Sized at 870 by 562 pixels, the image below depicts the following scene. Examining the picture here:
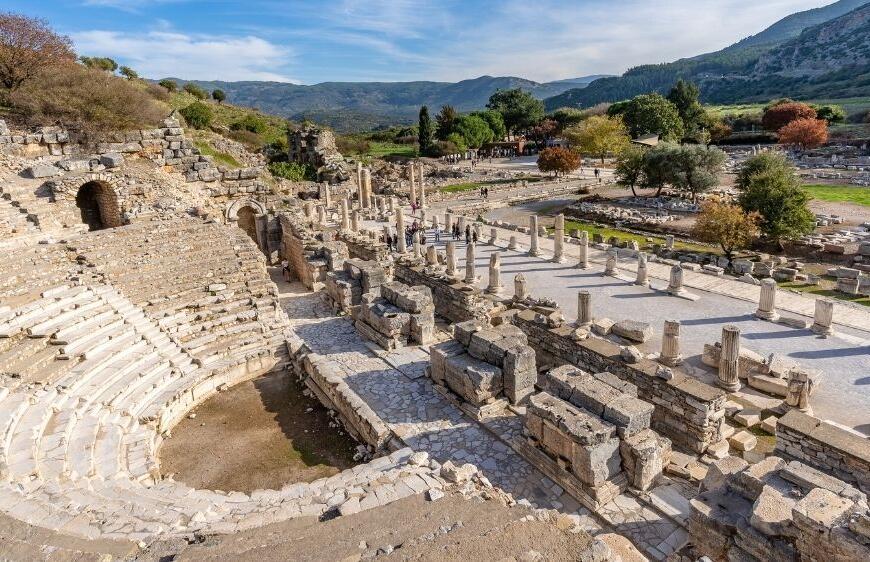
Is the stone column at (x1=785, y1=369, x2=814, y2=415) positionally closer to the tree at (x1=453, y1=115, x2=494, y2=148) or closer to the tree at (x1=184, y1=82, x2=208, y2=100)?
the tree at (x1=184, y1=82, x2=208, y2=100)

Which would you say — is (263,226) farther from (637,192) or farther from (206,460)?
(637,192)

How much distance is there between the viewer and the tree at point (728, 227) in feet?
75.2

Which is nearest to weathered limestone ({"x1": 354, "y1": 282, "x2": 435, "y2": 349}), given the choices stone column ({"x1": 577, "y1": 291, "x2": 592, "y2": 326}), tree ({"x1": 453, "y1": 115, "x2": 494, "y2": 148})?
stone column ({"x1": 577, "y1": 291, "x2": 592, "y2": 326})

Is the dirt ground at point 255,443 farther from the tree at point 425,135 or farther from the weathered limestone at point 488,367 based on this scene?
the tree at point 425,135

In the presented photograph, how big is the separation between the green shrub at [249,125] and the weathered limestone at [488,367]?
49.2 metres

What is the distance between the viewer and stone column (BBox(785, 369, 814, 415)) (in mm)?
10500

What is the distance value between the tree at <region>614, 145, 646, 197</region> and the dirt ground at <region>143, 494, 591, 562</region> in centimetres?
3788

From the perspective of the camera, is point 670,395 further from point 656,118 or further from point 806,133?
point 656,118

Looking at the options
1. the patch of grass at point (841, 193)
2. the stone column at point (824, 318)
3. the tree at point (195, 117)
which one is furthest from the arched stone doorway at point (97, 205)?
the patch of grass at point (841, 193)

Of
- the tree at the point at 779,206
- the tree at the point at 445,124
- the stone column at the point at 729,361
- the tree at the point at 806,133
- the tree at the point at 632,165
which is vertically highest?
the tree at the point at 445,124

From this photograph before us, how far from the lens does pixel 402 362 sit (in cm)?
1320

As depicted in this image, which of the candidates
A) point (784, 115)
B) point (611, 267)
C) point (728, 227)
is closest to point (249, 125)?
point (611, 267)

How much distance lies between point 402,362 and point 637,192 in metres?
36.3

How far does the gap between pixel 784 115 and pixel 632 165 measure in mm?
36883
